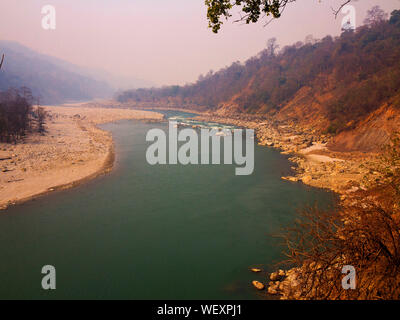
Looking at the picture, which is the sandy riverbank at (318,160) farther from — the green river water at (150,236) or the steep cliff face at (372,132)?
the green river water at (150,236)

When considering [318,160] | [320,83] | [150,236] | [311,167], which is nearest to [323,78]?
[320,83]

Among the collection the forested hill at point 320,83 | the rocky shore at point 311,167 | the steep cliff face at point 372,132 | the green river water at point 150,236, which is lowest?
the green river water at point 150,236

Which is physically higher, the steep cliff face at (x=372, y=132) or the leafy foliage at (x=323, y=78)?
the leafy foliage at (x=323, y=78)

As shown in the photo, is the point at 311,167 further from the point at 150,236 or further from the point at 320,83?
the point at 320,83

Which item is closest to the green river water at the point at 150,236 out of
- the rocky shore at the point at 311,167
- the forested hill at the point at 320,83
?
the rocky shore at the point at 311,167

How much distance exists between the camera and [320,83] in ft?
163

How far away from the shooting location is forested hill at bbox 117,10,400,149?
27.5 metres

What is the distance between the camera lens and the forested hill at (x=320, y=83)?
2747 cm

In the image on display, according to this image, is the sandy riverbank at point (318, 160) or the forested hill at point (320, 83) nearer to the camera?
the sandy riverbank at point (318, 160)

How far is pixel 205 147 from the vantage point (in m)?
30.8

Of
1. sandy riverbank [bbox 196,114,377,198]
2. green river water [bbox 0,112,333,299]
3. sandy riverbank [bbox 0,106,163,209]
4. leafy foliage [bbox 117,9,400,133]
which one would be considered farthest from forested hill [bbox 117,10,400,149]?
sandy riverbank [bbox 0,106,163,209]

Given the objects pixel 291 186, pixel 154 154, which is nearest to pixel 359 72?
pixel 291 186

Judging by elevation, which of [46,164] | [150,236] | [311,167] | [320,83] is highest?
[320,83]
